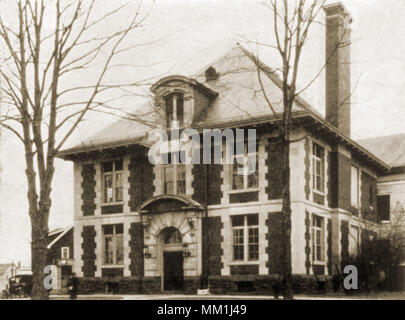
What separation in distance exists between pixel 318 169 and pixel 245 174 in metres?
2.72

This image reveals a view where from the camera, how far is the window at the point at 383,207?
25.1m

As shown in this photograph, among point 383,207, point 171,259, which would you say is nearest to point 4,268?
point 171,259

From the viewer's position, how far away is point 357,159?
83.6 feet

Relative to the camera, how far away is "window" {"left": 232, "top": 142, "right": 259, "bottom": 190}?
22.5 m

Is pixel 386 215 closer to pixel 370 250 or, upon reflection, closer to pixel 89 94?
pixel 370 250

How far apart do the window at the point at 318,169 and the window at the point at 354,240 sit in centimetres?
232

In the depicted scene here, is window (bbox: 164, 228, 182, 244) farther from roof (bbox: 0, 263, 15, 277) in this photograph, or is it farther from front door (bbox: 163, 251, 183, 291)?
roof (bbox: 0, 263, 15, 277)

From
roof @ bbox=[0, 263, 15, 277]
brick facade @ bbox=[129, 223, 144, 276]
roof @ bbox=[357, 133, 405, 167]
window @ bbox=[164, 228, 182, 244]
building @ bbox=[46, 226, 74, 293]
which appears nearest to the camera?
roof @ bbox=[0, 263, 15, 277]

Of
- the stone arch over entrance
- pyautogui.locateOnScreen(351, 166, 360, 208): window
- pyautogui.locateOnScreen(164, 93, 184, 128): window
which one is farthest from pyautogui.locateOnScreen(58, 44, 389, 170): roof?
the stone arch over entrance

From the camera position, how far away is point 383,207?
84.8 ft

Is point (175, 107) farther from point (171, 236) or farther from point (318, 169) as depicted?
point (318, 169)

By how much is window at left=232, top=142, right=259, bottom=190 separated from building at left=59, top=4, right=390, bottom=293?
0.05 metres

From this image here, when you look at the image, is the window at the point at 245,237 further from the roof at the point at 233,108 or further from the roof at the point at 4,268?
the roof at the point at 4,268
